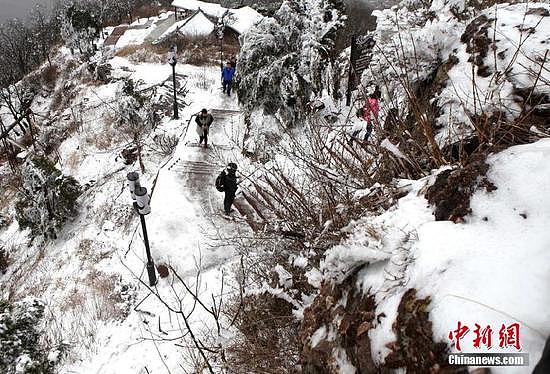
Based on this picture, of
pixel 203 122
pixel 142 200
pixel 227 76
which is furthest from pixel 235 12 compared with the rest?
pixel 142 200

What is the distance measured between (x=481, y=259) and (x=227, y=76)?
514 inches

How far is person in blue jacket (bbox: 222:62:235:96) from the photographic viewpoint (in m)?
13.5

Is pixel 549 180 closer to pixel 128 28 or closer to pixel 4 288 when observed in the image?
pixel 4 288

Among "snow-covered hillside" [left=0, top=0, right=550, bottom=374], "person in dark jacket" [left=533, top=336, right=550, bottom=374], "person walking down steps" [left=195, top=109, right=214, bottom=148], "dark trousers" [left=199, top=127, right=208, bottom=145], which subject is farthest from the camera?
"dark trousers" [left=199, top=127, right=208, bottom=145]

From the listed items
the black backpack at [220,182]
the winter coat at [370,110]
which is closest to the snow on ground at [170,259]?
the black backpack at [220,182]

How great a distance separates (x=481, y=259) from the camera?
197 cm

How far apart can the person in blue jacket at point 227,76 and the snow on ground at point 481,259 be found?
1189 cm

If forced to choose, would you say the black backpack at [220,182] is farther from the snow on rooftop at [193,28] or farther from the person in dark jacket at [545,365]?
the snow on rooftop at [193,28]

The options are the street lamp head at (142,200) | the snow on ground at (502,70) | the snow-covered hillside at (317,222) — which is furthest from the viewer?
the street lamp head at (142,200)

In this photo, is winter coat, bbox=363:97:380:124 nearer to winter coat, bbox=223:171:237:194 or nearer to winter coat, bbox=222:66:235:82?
winter coat, bbox=223:171:237:194

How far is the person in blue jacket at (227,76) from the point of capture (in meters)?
13.5

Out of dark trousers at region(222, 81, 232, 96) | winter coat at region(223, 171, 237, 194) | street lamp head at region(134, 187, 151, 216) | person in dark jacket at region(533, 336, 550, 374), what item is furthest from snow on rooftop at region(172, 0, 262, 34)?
person in dark jacket at region(533, 336, 550, 374)

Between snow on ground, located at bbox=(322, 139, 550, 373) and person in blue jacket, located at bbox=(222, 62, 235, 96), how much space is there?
11888 millimetres

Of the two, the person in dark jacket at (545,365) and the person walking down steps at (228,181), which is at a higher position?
the person walking down steps at (228,181)
